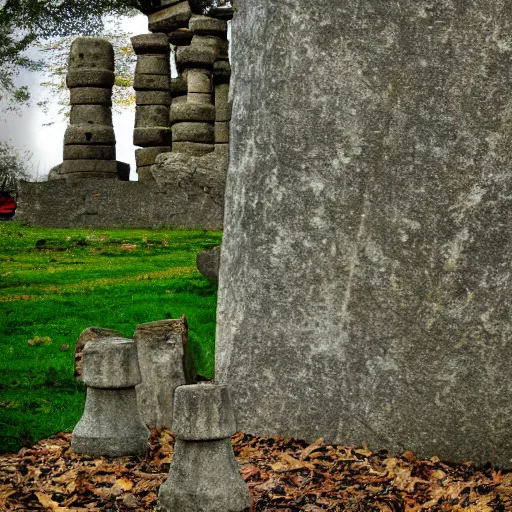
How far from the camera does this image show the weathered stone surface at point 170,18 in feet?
72.3

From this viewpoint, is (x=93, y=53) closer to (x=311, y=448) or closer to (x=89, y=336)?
(x=89, y=336)

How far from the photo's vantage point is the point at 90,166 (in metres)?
20.2

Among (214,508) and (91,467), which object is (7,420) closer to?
(91,467)

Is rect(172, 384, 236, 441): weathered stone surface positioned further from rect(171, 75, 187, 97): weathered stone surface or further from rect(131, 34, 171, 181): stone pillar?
rect(171, 75, 187, 97): weathered stone surface

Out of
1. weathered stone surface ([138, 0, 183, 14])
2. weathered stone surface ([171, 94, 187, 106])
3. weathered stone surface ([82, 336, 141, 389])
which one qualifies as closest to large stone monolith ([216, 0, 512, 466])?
weathered stone surface ([82, 336, 141, 389])

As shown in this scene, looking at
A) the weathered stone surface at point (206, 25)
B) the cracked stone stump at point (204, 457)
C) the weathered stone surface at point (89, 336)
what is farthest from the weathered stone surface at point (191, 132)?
the cracked stone stump at point (204, 457)

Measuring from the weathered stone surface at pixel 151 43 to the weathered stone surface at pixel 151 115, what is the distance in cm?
131

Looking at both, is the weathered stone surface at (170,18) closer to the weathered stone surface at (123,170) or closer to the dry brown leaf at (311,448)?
the weathered stone surface at (123,170)

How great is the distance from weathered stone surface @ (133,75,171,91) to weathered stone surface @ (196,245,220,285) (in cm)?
1380

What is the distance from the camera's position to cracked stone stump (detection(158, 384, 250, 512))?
3295 millimetres

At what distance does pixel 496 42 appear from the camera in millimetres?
3889

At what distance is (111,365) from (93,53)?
1678cm

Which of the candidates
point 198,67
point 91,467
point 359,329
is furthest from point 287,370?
point 198,67

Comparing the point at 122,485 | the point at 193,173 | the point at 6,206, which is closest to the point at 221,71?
the point at 193,173
